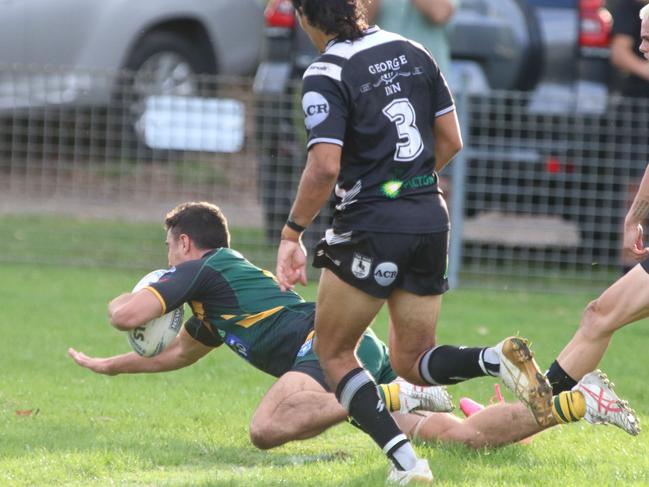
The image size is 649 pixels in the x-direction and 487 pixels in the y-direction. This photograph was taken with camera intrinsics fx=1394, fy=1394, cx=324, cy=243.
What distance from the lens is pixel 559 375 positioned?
5133mm

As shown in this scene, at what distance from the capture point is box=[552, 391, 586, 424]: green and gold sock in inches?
190

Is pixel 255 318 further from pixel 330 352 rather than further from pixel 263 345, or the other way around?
pixel 330 352

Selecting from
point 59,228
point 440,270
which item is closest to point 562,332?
point 440,270

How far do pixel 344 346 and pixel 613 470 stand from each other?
107cm

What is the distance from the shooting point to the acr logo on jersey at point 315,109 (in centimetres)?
438

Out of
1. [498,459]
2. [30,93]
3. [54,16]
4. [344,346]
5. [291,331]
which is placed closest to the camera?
[344,346]

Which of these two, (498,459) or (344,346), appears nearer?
(344,346)

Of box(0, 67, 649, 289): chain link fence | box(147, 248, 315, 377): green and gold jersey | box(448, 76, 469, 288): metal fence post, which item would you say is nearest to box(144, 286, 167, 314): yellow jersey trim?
box(147, 248, 315, 377): green and gold jersey

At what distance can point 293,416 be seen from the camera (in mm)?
5145

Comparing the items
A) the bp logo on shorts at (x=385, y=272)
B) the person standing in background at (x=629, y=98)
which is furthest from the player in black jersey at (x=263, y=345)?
the person standing in background at (x=629, y=98)

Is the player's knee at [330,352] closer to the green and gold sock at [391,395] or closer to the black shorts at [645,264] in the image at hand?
the green and gold sock at [391,395]

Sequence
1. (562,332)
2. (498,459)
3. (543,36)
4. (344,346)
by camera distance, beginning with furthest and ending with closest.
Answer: (543,36)
(562,332)
(498,459)
(344,346)

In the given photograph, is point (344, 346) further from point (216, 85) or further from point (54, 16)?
point (54, 16)

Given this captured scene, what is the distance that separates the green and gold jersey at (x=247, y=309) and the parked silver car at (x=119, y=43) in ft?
18.6
